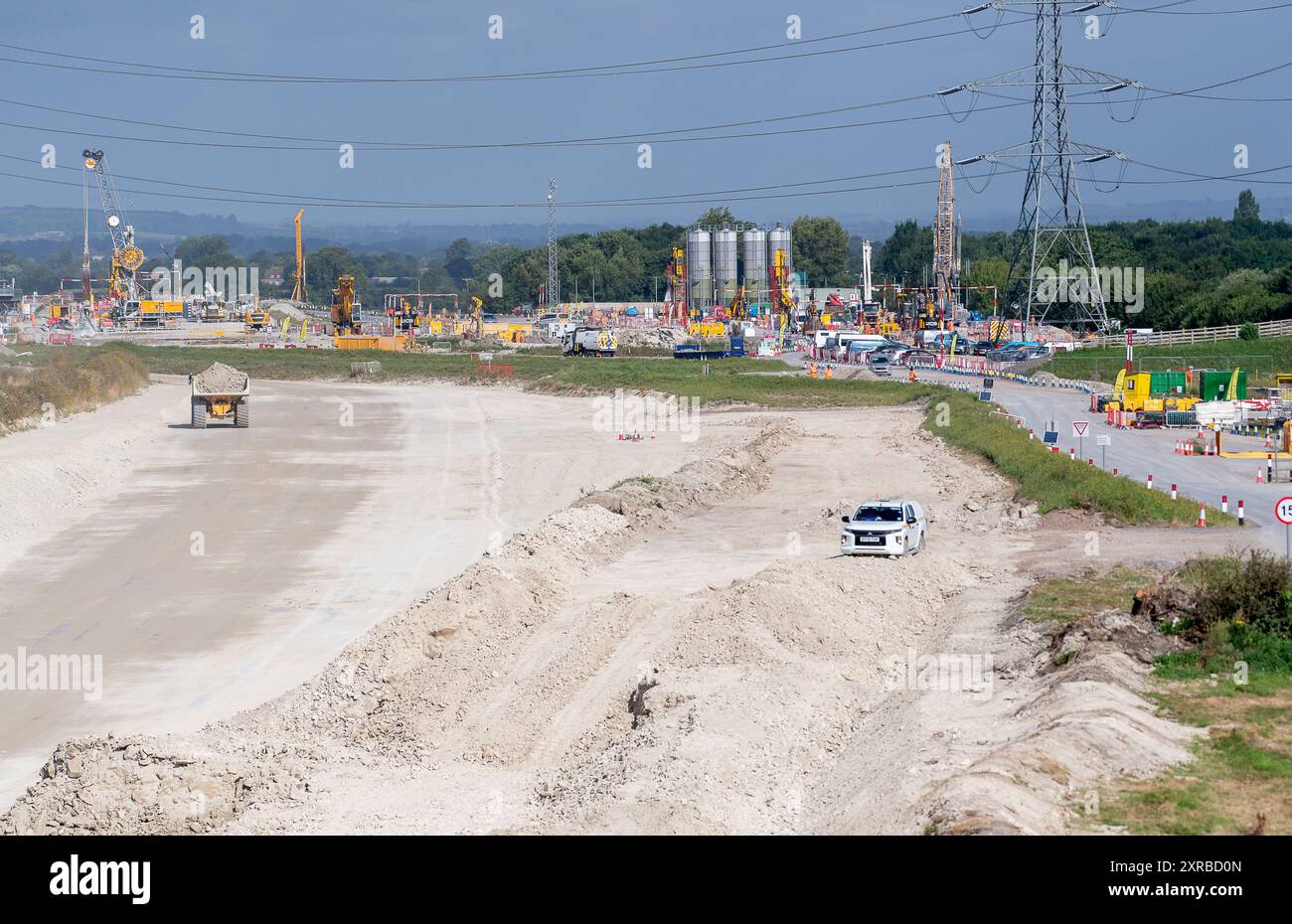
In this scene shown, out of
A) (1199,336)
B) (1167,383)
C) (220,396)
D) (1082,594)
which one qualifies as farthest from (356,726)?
(1199,336)

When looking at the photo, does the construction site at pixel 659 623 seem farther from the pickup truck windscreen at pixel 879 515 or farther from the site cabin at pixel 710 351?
the site cabin at pixel 710 351

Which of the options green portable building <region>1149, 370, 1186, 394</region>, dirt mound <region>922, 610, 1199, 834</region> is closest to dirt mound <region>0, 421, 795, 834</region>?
→ dirt mound <region>922, 610, 1199, 834</region>

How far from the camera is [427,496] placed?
5028cm

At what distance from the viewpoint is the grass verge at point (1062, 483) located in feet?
129

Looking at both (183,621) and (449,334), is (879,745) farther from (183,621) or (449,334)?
(449,334)

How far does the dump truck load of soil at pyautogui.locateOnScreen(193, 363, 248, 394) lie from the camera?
72812 mm

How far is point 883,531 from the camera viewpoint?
113ft

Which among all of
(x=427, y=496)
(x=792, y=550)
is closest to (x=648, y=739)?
(x=792, y=550)

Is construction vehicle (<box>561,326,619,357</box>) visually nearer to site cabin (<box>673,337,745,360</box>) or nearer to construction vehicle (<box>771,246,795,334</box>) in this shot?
site cabin (<box>673,337,745,360</box>)

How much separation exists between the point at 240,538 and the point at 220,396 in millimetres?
32144

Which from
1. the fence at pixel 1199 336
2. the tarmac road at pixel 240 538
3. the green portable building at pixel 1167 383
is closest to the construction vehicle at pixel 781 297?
the fence at pixel 1199 336

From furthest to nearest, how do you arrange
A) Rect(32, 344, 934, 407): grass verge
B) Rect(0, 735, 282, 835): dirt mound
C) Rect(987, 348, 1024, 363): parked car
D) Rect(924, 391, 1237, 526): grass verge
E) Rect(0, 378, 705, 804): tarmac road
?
1. Rect(987, 348, 1024, 363): parked car
2. Rect(32, 344, 934, 407): grass verge
3. Rect(924, 391, 1237, 526): grass verge
4. Rect(0, 378, 705, 804): tarmac road
5. Rect(0, 735, 282, 835): dirt mound

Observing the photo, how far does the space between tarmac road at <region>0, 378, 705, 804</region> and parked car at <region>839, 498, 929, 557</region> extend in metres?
9.64

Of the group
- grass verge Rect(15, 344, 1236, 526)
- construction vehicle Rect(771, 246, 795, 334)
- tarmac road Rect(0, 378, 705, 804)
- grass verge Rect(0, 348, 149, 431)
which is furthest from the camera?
construction vehicle Rect(771, 246, 795, 334)
